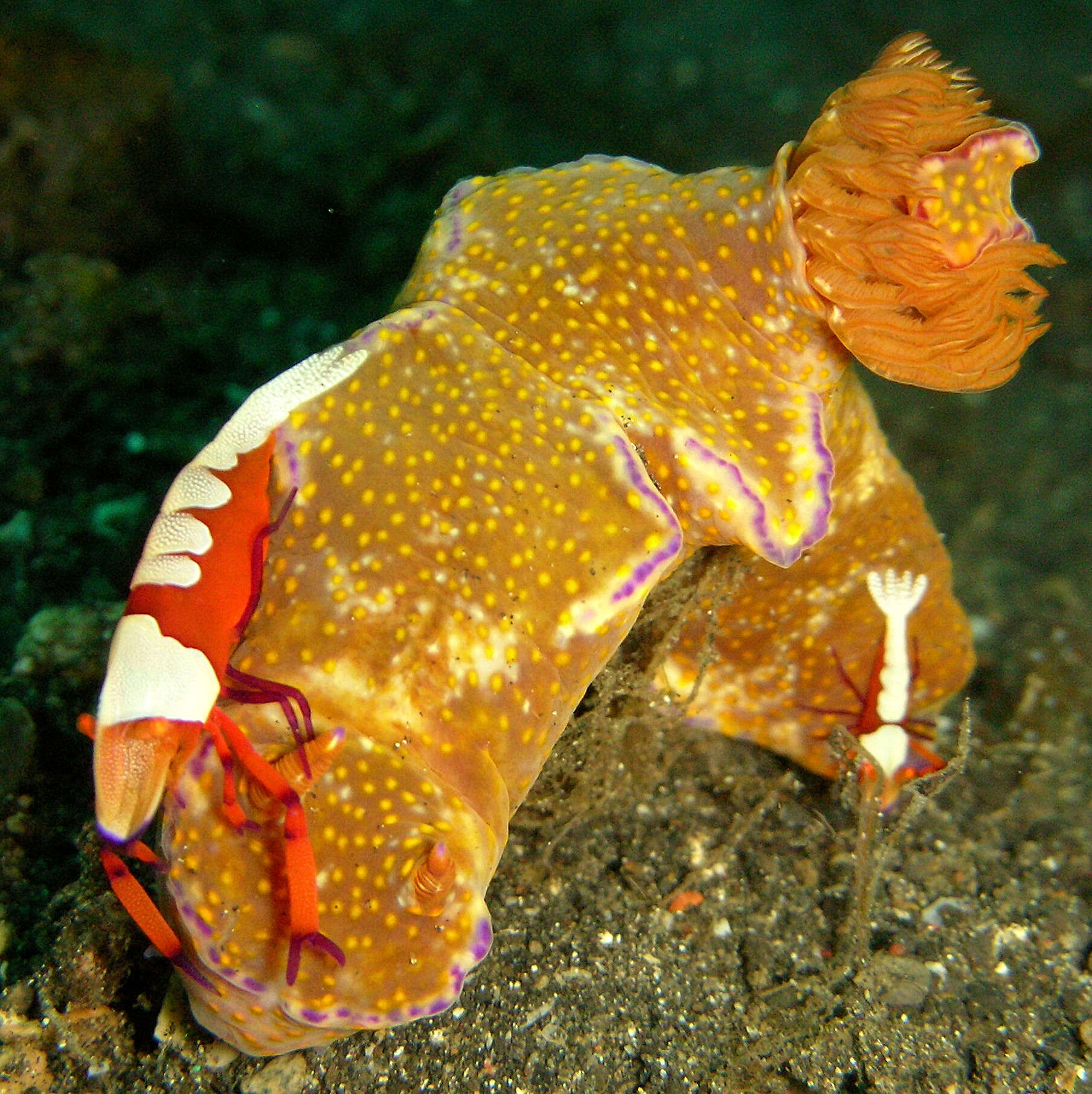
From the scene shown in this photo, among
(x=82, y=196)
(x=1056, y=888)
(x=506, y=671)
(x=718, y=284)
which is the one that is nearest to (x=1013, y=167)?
(x=718, y=284)

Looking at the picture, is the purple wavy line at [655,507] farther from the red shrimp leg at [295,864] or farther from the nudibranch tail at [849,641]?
the red shrimp leg at [295,864]

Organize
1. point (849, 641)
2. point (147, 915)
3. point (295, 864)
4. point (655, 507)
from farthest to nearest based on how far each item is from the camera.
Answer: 1. point (849, 641)
2. point (655, 507)
3. point (147, 915)
4. point (295, 864)

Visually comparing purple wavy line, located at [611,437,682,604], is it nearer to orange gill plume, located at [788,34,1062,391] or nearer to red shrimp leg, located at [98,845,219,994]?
orange gill plume, located at [788,34,1062,391]

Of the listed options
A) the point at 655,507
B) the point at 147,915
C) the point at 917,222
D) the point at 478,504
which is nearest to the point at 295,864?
the point at 147,915

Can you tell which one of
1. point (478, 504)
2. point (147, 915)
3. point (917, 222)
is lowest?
point (147, 915)

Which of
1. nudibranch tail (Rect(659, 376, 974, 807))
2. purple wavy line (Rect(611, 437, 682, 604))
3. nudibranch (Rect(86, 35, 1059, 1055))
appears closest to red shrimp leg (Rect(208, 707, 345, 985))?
nudibranch (Rect(86, 35, 1059, 1055))

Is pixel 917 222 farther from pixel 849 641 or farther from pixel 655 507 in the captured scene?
pixel 849 641

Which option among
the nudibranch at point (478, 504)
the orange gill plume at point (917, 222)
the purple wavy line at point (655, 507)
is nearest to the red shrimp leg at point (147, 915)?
the nudibranch at point (478, 504)

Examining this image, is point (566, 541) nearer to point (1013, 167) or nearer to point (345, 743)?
point (345, 743)
